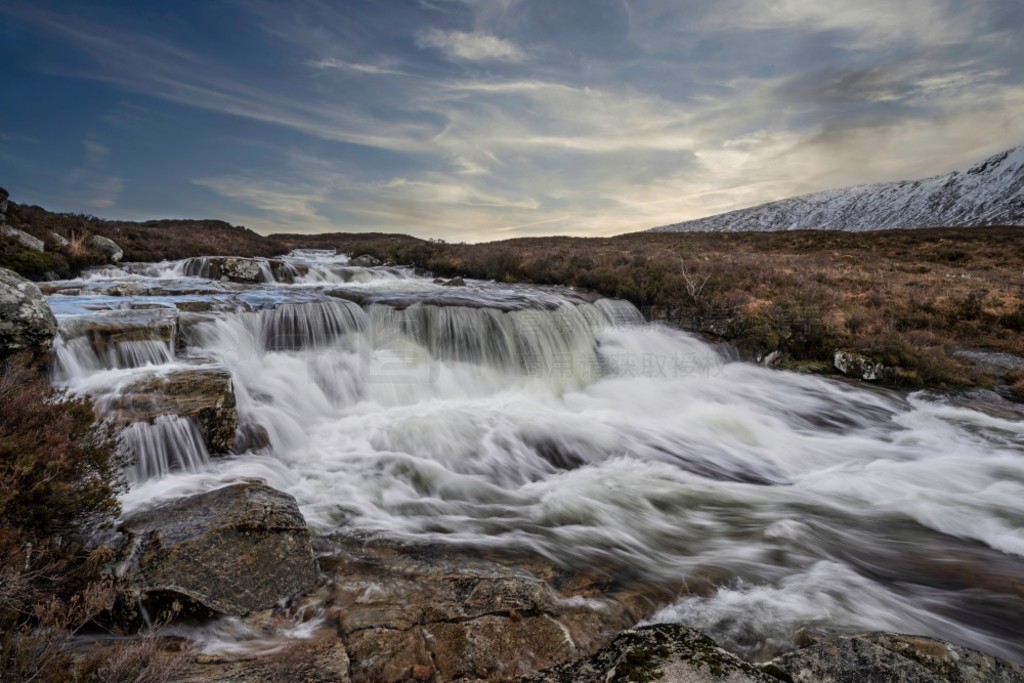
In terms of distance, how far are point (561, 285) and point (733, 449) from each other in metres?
12.2

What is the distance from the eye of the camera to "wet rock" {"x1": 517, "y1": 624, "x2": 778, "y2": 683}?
8.63ft

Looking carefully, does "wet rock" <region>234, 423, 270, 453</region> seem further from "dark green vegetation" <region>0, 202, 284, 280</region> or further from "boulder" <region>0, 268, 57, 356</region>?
"dark green vegetation" <region>0, 202, 284, 280</region>

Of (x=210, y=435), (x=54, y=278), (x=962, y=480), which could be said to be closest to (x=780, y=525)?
(x=962, y=480)

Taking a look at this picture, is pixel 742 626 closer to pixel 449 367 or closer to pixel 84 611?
pixel 84 611

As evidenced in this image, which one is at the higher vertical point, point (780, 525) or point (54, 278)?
point (54, 278)

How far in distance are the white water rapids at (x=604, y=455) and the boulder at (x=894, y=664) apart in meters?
0.83

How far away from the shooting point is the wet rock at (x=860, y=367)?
Result: 42.1 ft

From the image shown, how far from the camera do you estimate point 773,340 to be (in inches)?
568

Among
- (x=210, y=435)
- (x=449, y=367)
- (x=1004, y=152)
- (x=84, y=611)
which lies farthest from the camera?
(x=1004, y=152)

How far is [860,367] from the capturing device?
13.1m

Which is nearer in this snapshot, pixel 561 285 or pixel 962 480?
pixel 962 480

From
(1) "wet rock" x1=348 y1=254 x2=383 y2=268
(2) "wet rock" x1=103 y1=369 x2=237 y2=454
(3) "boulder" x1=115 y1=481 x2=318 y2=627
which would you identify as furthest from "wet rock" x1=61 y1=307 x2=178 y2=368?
(1) "wet rock" x1=348 y1=254 x2=383 y2=268

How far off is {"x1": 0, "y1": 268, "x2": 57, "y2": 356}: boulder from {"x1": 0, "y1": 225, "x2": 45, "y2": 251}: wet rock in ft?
36.8

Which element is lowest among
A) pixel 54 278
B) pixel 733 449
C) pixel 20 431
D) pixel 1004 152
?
pixel 733 449
